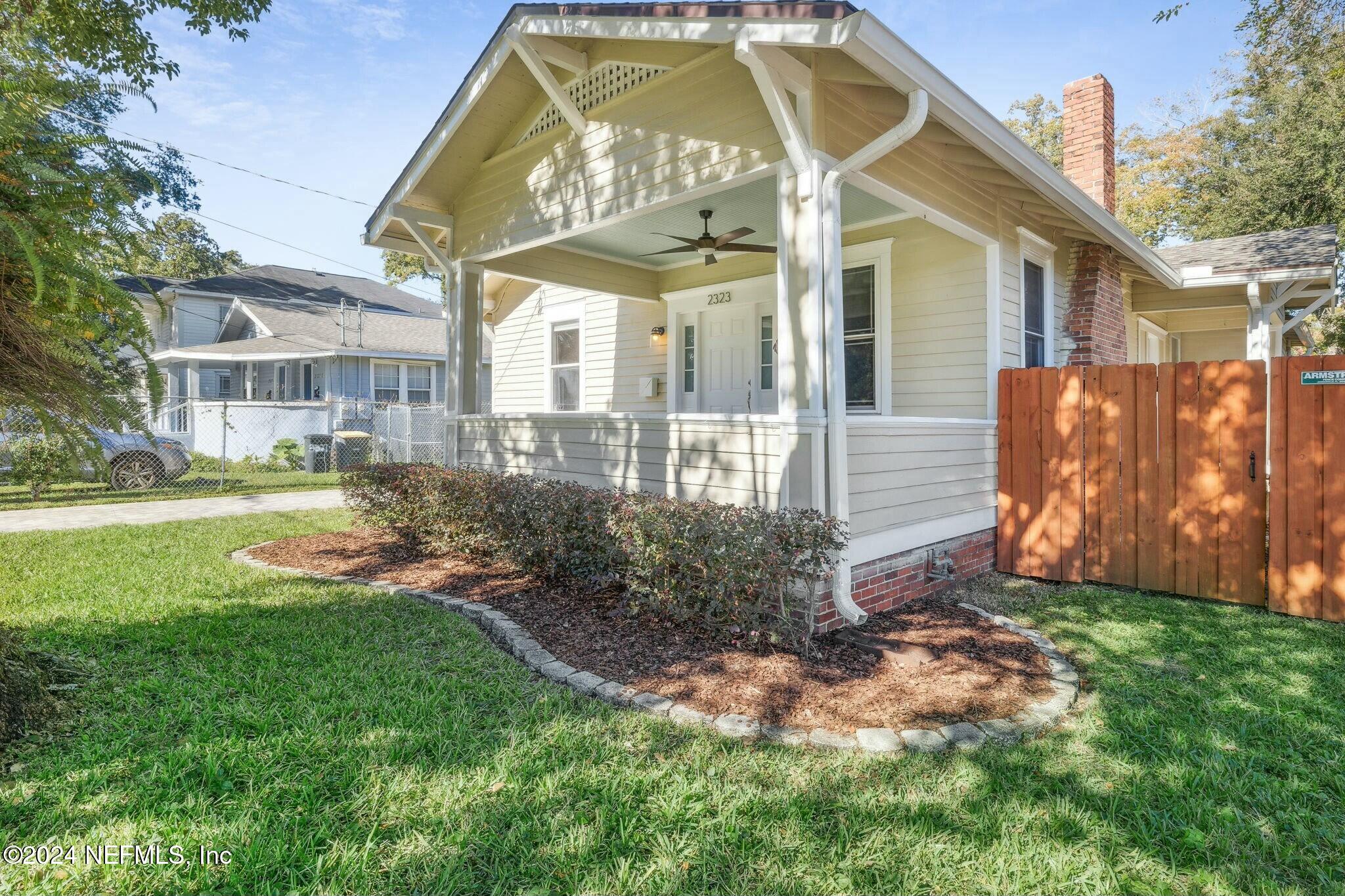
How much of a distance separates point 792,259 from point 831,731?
282 centimetres

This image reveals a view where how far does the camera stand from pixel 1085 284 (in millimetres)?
7828

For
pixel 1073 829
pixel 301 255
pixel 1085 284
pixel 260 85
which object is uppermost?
pixel 260 85

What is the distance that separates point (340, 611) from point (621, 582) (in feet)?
6.36

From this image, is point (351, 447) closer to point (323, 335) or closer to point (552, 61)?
point (323, 335)

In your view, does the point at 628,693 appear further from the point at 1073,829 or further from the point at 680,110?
the point at 680,110

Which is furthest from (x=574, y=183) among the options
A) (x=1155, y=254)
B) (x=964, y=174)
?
(x=1155, y=254)

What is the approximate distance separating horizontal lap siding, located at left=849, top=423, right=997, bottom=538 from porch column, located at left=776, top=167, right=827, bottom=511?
1.31 feet

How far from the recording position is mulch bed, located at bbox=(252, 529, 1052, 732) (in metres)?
3.25

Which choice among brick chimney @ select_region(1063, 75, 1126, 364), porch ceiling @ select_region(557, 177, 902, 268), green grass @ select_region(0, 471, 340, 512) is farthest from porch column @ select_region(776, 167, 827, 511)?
green grass @ select_region(0, 471, 340, 512)

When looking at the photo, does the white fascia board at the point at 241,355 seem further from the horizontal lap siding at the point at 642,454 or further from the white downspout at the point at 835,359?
the white downspout at the point at 835,359

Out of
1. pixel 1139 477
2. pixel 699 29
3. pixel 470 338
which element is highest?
pixel 699 29

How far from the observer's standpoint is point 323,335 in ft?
65.6

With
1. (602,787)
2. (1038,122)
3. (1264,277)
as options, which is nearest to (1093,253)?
(1264,277)

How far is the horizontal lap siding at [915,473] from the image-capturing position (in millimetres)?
4652
